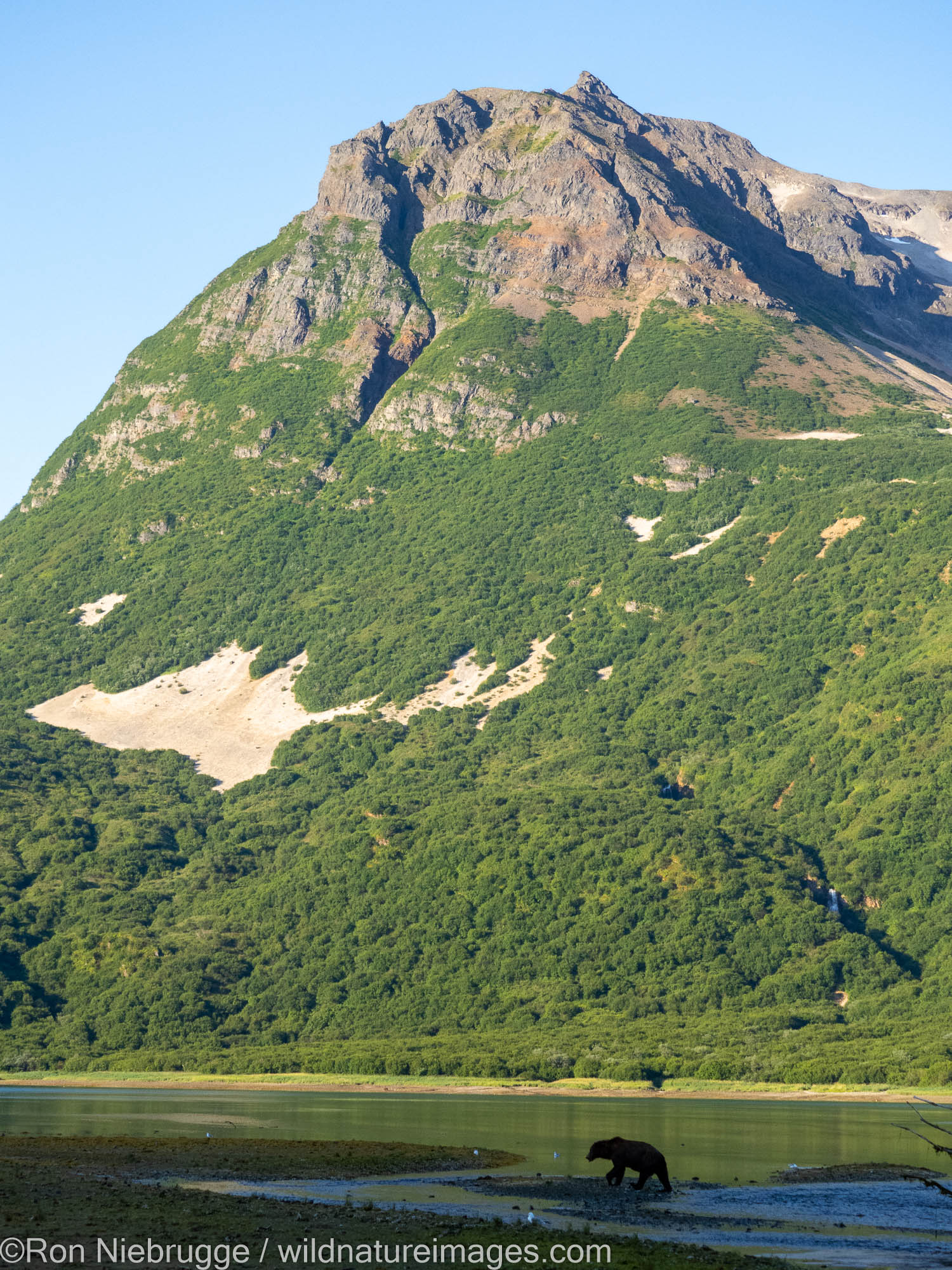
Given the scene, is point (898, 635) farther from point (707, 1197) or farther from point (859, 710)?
point (707, 1197)

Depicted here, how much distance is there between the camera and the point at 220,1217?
3775 centimetres

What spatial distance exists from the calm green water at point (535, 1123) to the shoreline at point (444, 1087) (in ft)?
12.2

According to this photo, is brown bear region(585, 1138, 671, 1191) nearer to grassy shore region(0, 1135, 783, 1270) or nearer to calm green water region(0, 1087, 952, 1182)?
calm green water region(0, 1087, 952, 1182)

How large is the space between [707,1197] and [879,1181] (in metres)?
8.82

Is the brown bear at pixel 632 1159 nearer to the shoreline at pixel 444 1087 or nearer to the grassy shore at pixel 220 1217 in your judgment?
the grassy shore at pixel 220 1217

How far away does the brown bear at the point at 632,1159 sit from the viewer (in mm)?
45562

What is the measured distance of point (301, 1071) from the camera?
4828 inches

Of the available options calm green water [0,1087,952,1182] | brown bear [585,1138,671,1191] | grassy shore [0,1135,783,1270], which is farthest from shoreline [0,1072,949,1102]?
grassy shore [0,1135,783,1270]

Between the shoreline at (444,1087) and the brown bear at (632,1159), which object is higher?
the brown bear at (632,1159)

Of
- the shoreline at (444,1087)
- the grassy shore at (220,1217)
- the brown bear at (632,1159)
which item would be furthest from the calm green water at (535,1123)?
the grassy shore at (220,1217)

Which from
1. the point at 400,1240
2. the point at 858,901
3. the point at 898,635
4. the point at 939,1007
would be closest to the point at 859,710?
the point at 898,635

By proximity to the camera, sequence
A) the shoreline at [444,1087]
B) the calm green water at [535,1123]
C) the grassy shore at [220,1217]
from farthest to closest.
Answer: the shoreline at [444,1087]
the calm green water at [535,1123]
the grassy shore at [220,1217]

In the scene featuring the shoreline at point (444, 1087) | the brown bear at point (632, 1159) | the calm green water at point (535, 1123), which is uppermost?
the brown bear at point (632, 1159)

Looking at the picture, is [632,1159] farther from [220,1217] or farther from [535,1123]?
[535,1123]
